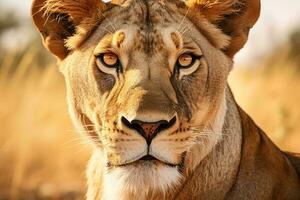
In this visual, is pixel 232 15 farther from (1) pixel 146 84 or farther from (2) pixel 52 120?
(2) pixel 52 120

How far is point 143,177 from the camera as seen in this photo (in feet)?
12.4

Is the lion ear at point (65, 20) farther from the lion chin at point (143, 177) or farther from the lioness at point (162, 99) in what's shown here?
the lion chin at point (143, 177)

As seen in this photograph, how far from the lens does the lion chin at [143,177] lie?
3.74 m

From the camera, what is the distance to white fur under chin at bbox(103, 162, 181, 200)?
3.76 meters

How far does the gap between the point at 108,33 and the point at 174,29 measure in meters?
0.32

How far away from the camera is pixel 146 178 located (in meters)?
3.80

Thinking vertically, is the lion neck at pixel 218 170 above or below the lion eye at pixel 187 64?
below

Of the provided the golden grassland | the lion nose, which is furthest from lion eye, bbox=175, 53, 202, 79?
the golden grassland

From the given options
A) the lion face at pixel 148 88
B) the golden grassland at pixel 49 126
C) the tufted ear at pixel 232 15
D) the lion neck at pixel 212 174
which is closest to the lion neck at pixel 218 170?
the lion neck at pixel 212 174

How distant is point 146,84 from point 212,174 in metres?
0.66

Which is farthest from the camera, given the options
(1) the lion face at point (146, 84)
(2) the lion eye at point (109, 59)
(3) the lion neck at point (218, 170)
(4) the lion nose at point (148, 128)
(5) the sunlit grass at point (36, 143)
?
(5) the sunlit grass at point (36, 143)

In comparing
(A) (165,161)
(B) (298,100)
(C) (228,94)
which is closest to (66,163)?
(B) (298,100)

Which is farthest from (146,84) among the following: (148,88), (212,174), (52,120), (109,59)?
(52,120)

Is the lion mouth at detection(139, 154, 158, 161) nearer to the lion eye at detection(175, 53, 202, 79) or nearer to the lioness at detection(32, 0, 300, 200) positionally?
the lioness at detection(32, 0, 300, 200)
